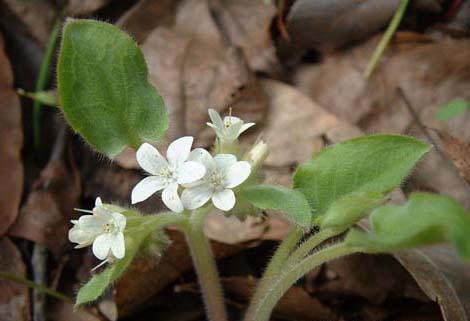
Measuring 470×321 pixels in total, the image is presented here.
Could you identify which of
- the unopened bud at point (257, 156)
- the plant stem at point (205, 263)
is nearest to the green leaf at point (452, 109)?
the unopened bud at point (257, 156)

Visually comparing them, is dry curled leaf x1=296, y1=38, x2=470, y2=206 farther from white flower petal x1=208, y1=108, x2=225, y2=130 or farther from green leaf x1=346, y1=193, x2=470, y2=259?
green leaf x1=346, y1=193, x2=470, y2=259

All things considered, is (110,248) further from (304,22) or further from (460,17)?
(460,17)

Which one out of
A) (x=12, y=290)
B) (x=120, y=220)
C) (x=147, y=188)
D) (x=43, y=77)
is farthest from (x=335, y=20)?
(x=12, y=290)

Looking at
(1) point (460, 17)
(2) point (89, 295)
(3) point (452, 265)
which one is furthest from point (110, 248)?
(1) point (460, 17)

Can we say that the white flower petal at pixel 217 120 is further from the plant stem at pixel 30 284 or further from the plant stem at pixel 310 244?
the plant stem at pixel 30 284

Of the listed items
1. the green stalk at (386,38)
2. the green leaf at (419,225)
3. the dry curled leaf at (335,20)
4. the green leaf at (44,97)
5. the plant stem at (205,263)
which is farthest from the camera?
the dry curled leaf at (335,20)

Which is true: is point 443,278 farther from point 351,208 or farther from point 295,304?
point 351,208

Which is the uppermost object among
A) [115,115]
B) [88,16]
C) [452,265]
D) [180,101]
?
[115,115]
